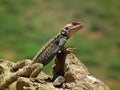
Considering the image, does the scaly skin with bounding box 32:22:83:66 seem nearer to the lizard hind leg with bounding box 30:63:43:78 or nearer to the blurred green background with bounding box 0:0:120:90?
the lizard hind leg with bounding box 30:63:43:78

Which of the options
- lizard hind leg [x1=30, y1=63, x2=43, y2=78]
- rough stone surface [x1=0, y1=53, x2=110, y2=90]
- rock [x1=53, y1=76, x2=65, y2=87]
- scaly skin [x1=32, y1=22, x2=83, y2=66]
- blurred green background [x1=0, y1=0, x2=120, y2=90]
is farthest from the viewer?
blurred green background [x1=0, y1=0, x2=120, y2=90]

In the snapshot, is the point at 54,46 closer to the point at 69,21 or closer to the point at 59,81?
the point at 59,81

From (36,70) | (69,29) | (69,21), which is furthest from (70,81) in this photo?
(69,21)

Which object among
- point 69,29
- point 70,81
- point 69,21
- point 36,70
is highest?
point 69,21

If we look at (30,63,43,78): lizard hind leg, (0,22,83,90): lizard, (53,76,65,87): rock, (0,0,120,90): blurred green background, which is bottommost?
(53,76,65,87): rock

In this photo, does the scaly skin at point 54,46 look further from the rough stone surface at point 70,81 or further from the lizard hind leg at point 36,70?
the rough stone surface at point 70,81

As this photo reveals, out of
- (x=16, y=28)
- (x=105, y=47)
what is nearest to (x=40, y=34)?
(x=16, y=28)

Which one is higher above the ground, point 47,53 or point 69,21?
point 69,21

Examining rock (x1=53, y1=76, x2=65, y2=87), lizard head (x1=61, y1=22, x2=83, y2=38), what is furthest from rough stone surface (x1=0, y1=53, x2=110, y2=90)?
lizard head (x1=61, y1=22, x2=83, y2=38)

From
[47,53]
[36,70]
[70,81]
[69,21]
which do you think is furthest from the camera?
[69,21]

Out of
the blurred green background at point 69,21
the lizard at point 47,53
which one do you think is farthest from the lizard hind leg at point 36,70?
the blurred green background at point 69,21
